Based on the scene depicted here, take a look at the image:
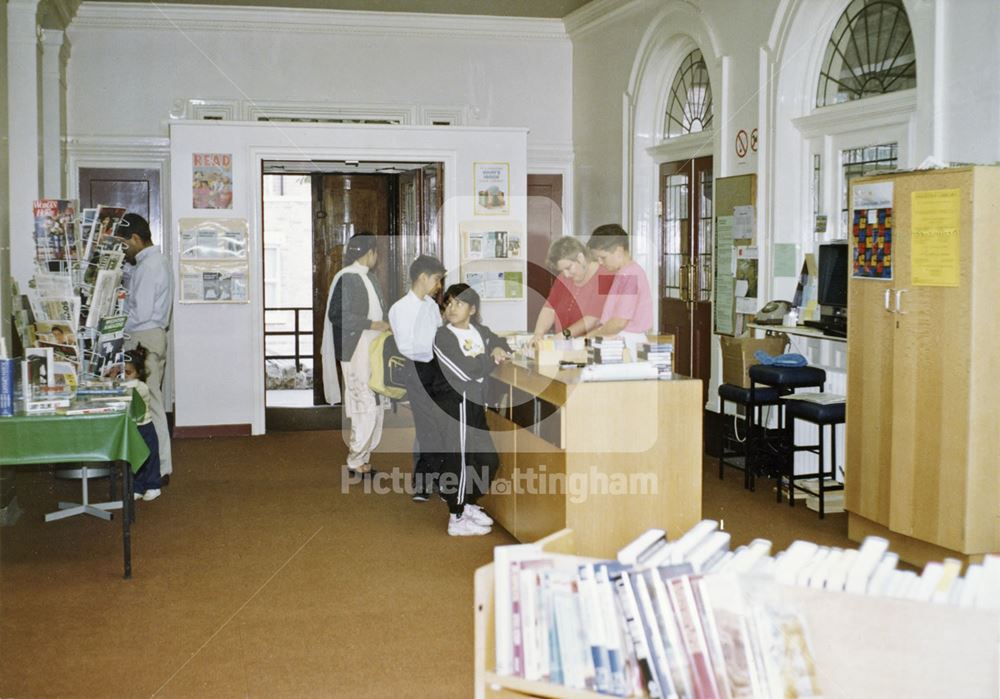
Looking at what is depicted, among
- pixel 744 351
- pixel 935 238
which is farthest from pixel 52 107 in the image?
pixel 935 238

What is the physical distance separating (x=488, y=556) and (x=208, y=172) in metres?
5.42

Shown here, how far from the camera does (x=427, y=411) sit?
6.20m

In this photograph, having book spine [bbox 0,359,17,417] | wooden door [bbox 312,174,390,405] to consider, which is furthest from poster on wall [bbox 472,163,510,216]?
book spine [bbox 0,359,17,417]

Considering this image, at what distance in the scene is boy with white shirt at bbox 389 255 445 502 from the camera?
20.3 feet

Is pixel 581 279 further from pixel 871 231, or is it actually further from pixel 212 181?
pixel 212 181

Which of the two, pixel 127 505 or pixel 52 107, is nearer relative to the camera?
pixel 127 505

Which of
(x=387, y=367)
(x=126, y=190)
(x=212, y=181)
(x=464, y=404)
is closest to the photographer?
(x=464, y=404)

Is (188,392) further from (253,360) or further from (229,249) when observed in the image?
(229,249)

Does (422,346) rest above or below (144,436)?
above

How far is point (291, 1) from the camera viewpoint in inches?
409

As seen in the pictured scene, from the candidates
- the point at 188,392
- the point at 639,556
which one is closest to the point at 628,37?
the point at 188,392

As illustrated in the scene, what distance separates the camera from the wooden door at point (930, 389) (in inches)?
195

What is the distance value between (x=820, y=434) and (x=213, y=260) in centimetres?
574

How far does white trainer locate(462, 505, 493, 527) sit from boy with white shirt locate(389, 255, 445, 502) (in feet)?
0.99
